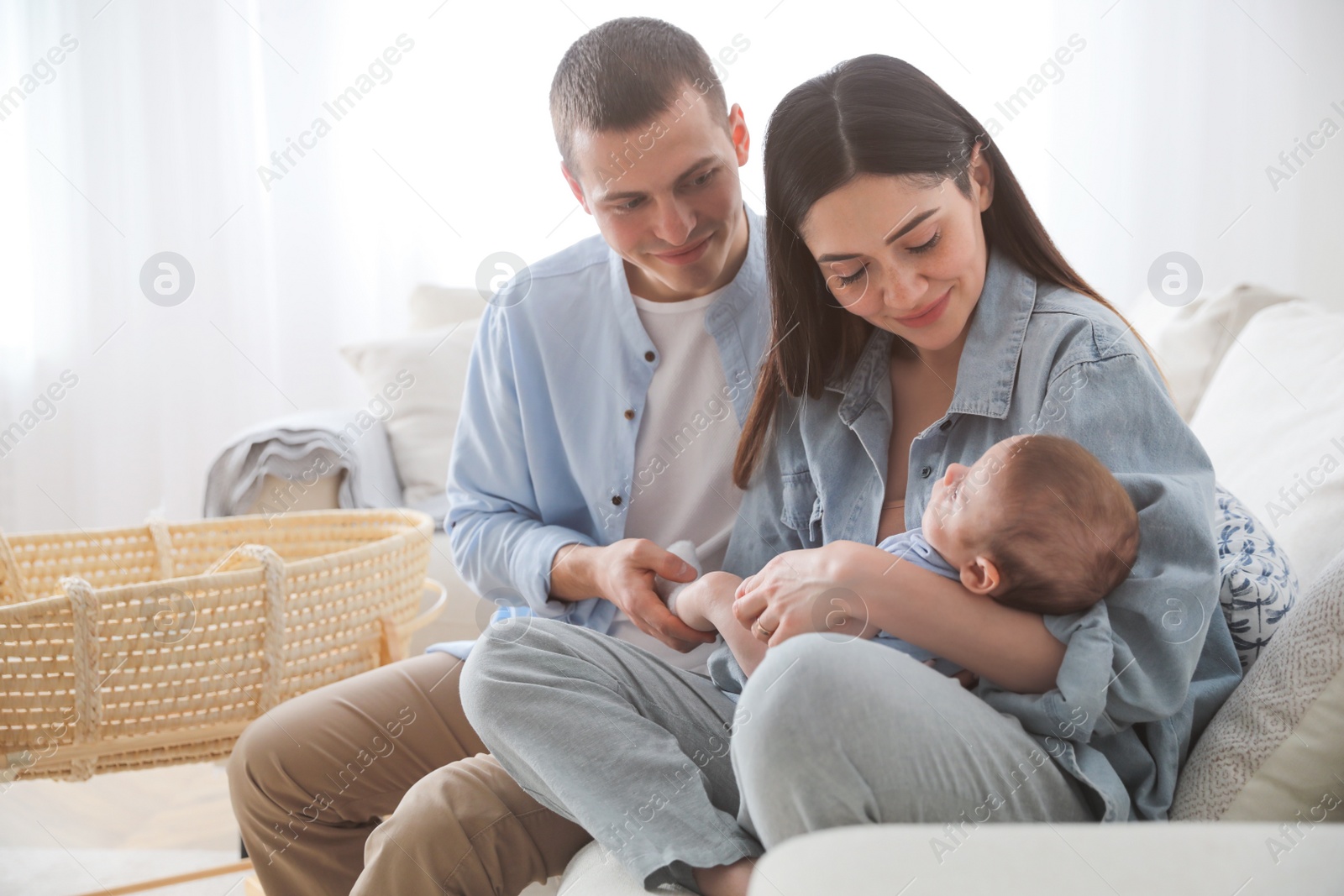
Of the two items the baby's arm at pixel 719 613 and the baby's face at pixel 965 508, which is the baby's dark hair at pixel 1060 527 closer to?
the baby's face at pixel 965 508

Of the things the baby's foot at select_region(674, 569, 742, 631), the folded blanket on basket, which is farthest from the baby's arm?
the folded blanket on basket

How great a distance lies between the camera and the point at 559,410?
1312mm

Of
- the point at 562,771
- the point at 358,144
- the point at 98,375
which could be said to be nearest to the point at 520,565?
the point at 562,771

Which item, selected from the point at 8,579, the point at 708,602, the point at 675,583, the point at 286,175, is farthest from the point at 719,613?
the point at 286,175

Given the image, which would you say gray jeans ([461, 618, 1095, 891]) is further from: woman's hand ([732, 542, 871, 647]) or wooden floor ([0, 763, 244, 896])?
wooden floor ([0, 763, 244, 896])

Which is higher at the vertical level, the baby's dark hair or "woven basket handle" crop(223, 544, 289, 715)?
the baby's dark hair

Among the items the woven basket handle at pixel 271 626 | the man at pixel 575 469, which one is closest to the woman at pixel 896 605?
the man at pixel 575 469

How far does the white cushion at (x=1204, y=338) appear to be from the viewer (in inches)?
70.2

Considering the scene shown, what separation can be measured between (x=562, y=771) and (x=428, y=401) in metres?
1.90

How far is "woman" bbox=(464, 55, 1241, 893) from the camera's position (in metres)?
0.73

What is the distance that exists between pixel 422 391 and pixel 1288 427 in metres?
2.00

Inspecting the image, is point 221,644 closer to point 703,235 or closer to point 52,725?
point 52,725

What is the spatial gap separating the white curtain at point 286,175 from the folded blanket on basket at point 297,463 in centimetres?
103

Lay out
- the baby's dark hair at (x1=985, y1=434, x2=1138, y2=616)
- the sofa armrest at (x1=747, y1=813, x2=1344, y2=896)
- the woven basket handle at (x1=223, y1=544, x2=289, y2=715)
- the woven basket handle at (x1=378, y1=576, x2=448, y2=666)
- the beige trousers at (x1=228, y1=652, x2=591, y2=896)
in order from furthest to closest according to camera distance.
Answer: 1. the woven basket handle at (x1=378, y1=576, x2=448, y2=666)
2. the woven basket handle at (x1=223, y1=544, x2=289, y2=715)
3. the beige trousers at (x1=228, y1=652, x2=591, y2=896)
4. the baby's dark hair at (x1=985, y1=434, x2=1138, y2=616)
5. the sofa armrest at (x1=747, y1=813, x2=1344, y2=896)
